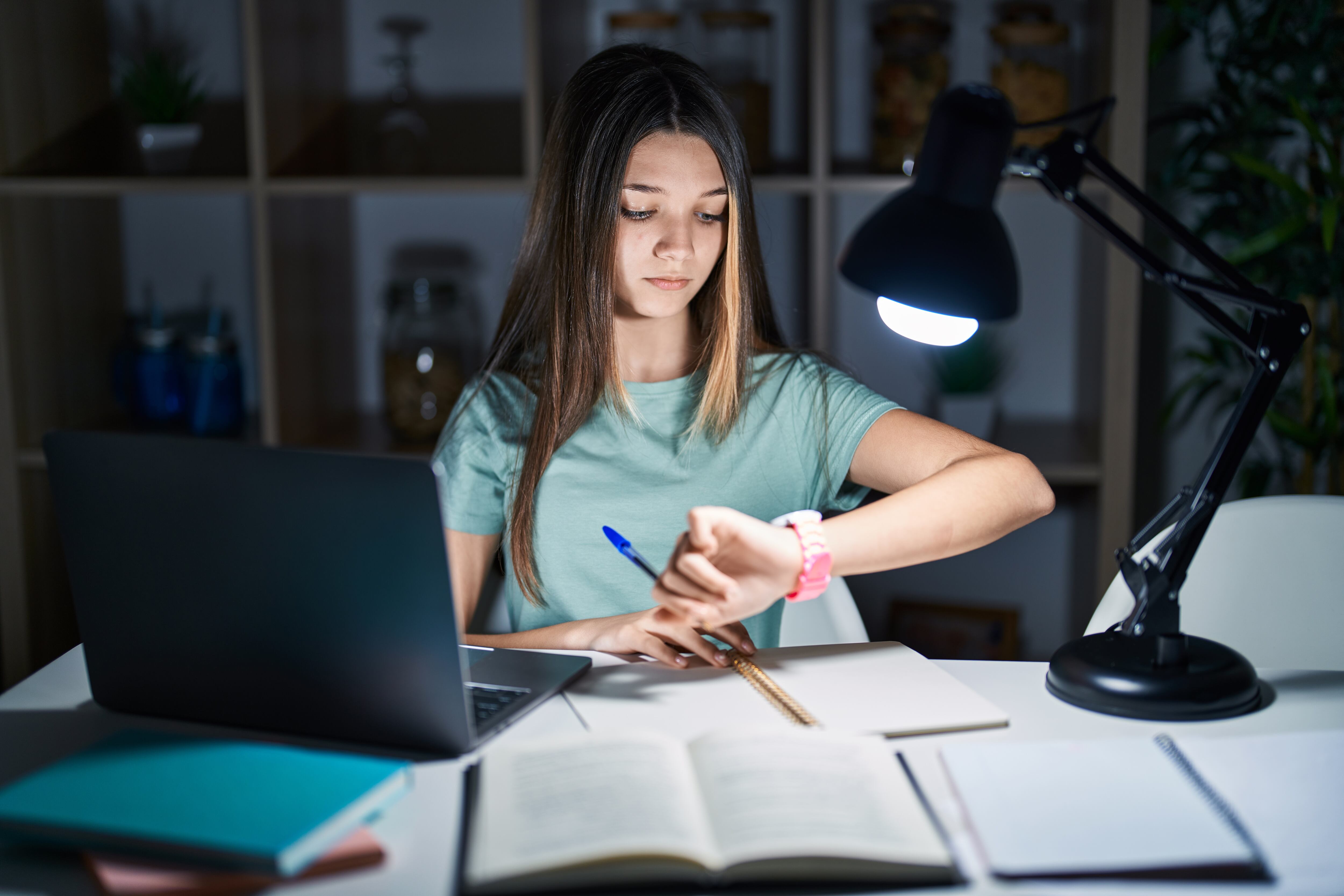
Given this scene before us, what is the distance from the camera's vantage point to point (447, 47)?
2.26 m

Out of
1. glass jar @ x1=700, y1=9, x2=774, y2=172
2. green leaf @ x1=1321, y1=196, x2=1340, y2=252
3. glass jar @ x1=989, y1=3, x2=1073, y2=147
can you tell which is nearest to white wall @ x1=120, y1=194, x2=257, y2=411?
glass jar @ x1=700, y1=9, x2=774, y2=172

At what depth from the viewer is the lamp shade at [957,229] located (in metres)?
0.78

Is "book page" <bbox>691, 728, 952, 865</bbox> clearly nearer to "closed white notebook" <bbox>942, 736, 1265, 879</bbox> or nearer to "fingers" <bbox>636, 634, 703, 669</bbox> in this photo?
"closed white notebook" <bbox>942, 736, 1265, 879</bbox>

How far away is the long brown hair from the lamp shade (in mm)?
467

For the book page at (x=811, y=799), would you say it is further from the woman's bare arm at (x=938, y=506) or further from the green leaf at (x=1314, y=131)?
the green leaf at (x=1314, y=131)

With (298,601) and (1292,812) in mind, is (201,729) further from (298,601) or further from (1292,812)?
(1292,812)

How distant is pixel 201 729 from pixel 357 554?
229 mm

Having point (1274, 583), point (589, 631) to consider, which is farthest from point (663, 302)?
point (1274, 583)

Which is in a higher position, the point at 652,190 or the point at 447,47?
the point at 447,47

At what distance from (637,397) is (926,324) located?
501mm

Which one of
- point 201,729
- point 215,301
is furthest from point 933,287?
point 215,301

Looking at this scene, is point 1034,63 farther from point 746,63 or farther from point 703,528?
point 703,528

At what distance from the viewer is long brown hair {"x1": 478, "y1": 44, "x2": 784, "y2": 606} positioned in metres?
1.22

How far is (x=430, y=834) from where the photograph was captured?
68 centimetres
